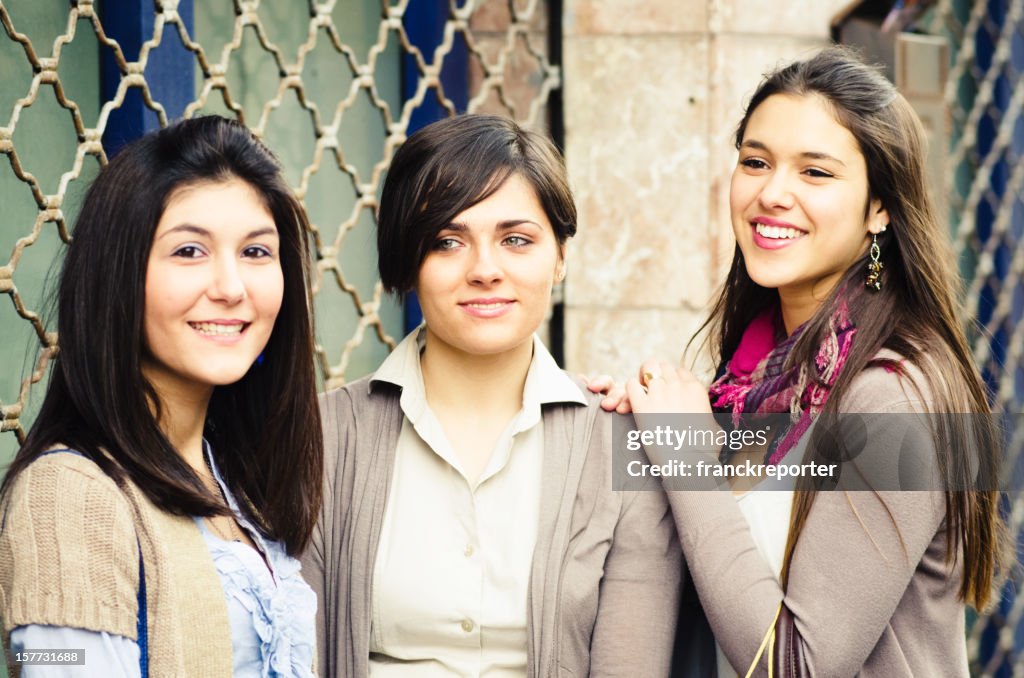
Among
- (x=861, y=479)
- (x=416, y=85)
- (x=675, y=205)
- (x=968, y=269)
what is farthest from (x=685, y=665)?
(x=968, y=269)

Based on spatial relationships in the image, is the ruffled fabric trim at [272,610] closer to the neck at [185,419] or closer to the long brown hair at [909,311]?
the neck at [185,419]

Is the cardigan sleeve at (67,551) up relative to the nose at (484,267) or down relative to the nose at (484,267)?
down

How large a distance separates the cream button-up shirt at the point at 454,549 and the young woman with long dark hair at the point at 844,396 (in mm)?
268

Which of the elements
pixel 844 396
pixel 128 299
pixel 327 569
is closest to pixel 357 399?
pixel 327 569

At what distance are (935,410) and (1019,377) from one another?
3.19m

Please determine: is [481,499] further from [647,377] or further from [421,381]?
[647,377]

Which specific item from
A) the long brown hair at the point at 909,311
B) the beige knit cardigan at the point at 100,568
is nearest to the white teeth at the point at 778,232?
the long brown hair at the point at 909,311

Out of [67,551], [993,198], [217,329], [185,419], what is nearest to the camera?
[67,551]

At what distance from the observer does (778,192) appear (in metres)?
2.45

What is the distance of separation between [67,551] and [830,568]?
129 cm

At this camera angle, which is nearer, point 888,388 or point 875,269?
point 888,388

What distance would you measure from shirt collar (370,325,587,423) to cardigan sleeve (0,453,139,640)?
0.77 meters

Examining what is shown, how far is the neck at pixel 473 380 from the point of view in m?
2.51

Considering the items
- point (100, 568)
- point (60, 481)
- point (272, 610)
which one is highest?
point (60, 481)
